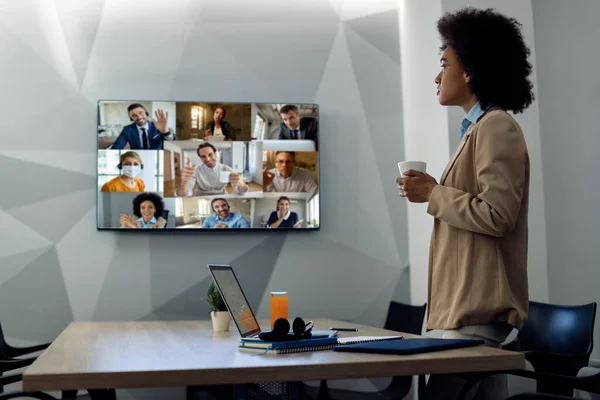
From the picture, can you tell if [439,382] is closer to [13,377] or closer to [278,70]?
[13,377]

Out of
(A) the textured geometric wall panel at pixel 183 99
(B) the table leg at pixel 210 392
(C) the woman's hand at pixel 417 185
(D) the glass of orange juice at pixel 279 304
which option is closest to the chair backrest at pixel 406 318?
(A) the textured geometric wall panel at pixel 183 99

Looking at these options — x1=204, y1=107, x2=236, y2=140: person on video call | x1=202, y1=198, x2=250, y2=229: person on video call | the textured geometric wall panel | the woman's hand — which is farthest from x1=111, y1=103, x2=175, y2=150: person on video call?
the woman's hand

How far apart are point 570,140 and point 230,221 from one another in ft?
6.50

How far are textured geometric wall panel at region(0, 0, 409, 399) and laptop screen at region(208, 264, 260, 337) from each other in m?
1.67

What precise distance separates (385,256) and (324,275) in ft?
A: 1.35

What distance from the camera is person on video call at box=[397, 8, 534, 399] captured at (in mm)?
1686

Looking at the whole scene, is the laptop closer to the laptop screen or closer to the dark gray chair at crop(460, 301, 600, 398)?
the laptop screen

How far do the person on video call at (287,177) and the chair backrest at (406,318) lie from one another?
0.96 m

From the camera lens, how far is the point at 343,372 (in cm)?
142

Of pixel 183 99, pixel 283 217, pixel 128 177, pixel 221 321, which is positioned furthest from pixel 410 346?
pixel 183 99

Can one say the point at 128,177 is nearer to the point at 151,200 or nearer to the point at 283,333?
the point at 151,200

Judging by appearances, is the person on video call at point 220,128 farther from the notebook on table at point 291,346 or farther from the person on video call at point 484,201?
the notebook on table at point 291,346

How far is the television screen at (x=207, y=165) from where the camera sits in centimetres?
393

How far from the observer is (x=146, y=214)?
392 cm
